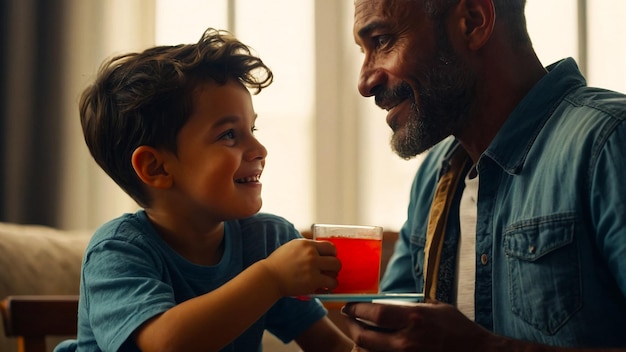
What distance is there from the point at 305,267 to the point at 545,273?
1.81 ft

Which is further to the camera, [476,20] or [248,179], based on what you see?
[476,20]

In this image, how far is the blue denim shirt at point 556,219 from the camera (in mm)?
1465

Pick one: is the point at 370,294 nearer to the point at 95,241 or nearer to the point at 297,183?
the point at 95,241

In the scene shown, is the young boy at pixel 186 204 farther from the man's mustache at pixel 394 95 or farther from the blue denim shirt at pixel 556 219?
the blue denim shirt at pixel 556 219

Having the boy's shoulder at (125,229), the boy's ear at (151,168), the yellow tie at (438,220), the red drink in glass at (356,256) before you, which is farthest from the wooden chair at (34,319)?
the yellow tie at (438,220)

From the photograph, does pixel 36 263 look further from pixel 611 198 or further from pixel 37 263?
pixel 611 198

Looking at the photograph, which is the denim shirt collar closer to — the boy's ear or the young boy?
the young boy

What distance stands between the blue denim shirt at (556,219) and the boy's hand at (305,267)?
0.49 m

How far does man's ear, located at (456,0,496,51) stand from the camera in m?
1.84

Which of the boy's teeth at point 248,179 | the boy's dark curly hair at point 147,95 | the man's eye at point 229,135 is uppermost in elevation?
the boy's dark curly hair at point 147,95

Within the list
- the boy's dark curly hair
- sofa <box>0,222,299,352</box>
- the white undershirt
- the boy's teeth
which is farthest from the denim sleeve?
sofa <box>0,222,299,352</box>

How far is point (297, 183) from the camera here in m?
3.64

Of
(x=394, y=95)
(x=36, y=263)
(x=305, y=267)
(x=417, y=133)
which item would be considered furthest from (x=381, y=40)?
(x=36, y=263)

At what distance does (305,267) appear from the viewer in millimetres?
1363
